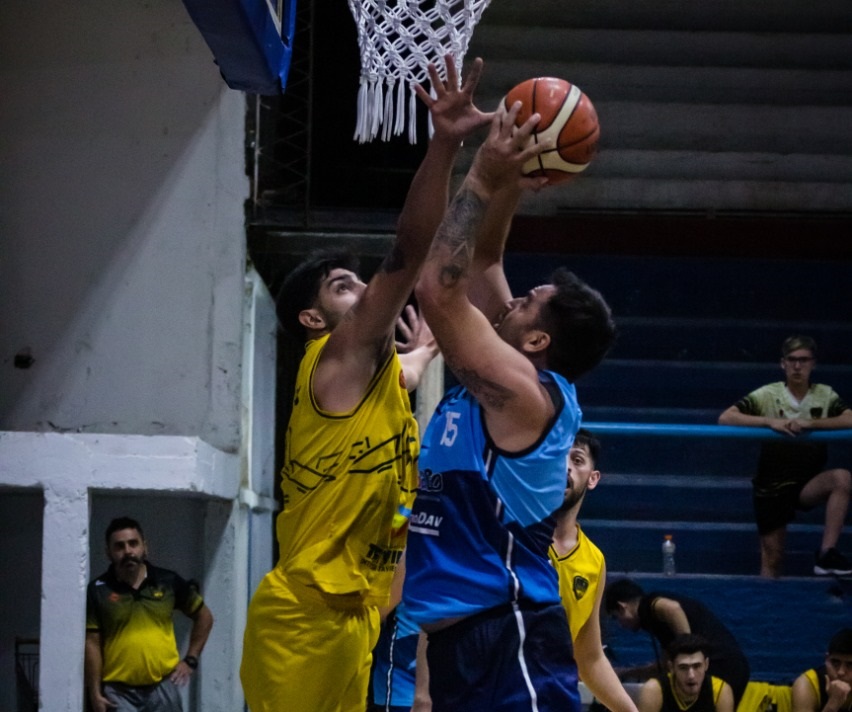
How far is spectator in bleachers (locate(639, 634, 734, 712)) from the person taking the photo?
6363 millimetres

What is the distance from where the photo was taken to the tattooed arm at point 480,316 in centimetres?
346

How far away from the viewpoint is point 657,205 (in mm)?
10789

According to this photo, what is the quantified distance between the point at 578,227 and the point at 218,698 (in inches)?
183

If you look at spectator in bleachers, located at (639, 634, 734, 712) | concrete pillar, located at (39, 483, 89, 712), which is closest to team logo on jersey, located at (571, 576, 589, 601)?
spectator in bleachers, located at (639, 634, 734, 712)

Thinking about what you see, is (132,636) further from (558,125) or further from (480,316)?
(558,125)

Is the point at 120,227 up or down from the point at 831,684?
up

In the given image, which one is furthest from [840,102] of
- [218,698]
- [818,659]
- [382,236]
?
[218,698]

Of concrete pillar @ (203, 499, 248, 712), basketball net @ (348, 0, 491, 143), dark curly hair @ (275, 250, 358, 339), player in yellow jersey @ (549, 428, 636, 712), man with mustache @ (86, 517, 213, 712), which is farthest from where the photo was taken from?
concrete pillar @ (203, 499, 248, 712)

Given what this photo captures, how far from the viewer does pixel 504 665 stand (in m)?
3.49

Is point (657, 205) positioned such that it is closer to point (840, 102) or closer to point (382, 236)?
point (840, 102)

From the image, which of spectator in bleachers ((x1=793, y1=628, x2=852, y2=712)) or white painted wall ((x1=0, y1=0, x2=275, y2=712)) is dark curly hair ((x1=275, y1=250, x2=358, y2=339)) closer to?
spectator in bleachers ((x1=793, y1=628, x2=852, y2=712))

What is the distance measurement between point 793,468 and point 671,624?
5.40 feet

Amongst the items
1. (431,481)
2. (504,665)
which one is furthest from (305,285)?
(504,665)

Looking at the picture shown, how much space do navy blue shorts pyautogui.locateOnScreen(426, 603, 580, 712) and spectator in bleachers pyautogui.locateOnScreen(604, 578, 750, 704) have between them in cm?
325
